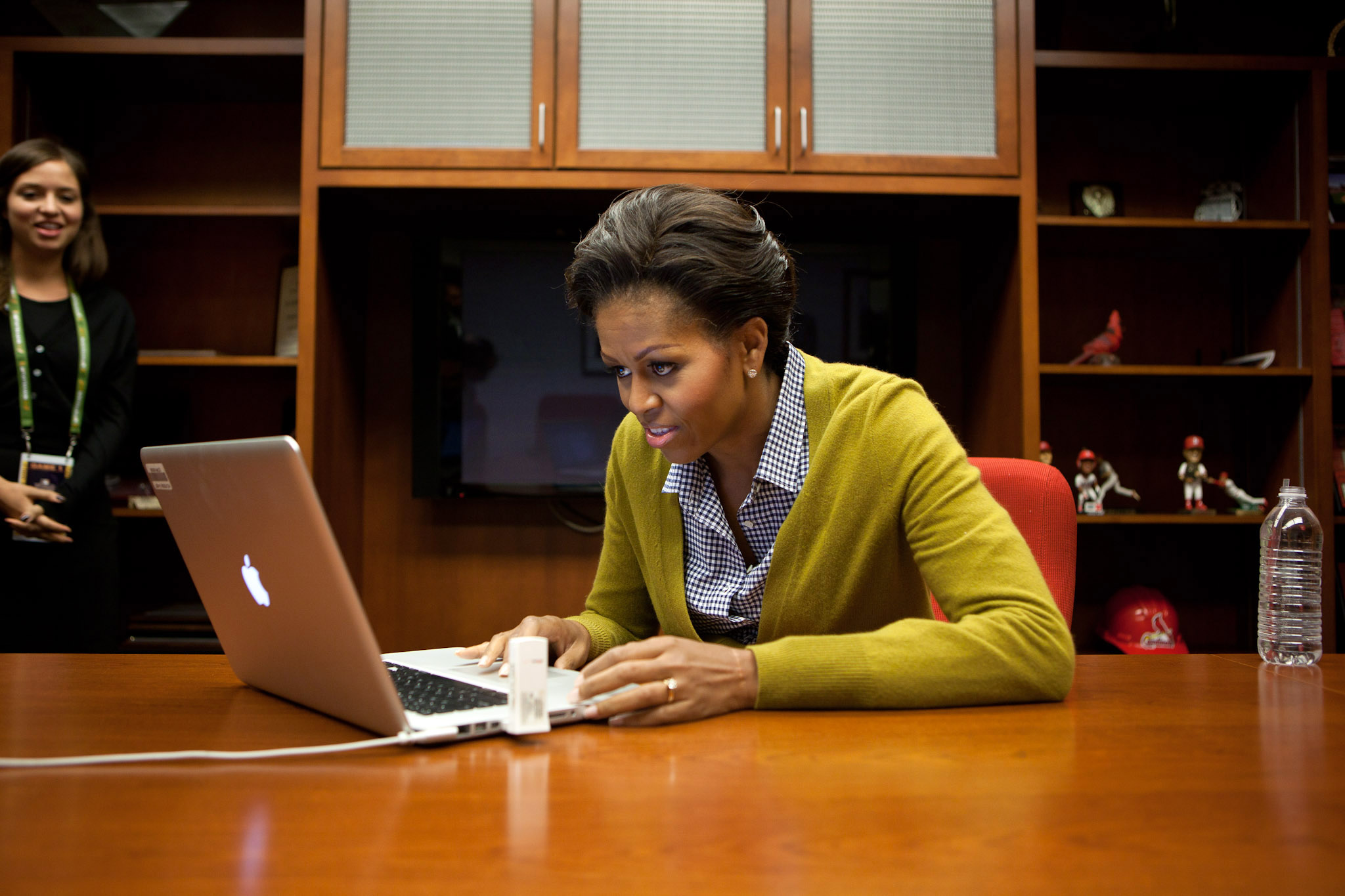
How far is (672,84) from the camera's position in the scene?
7.99 feet

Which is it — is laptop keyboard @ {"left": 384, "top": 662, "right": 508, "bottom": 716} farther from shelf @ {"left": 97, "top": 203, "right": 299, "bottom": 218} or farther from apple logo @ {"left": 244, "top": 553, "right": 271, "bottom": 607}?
shelf @ {"left": 97, "top": 203, "right": 299, "bottom": 218}

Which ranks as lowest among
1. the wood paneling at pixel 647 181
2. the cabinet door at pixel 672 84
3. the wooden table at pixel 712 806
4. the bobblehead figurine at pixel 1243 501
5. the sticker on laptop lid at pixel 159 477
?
the wooden table at pixel 712 806

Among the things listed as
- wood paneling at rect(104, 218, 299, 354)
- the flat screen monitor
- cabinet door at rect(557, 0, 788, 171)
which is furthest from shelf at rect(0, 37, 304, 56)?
cabinet door at rect(557, 0, 788, 171)

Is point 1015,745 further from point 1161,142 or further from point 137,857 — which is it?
point 1161,142

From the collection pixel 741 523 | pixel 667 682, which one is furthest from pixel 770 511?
pixel 667 682

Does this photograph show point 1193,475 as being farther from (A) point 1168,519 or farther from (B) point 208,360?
(B) point 208,360

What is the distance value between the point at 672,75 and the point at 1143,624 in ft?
6.20

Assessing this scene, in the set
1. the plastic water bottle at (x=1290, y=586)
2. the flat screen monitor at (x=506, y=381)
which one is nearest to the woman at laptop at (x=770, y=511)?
the plastic water bottle at (x=1290, y=586)

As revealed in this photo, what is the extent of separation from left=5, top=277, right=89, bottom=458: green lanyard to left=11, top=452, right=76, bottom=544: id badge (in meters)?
0.03

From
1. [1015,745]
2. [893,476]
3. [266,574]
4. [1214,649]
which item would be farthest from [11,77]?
[1214,649]

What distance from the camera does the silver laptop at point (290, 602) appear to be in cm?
67

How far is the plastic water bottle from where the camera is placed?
114 centimetres

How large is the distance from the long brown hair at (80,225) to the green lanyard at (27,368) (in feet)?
0.17

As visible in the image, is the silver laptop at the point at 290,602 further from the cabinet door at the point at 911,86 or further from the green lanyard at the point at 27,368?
the cabinet door at the point at 911,86
